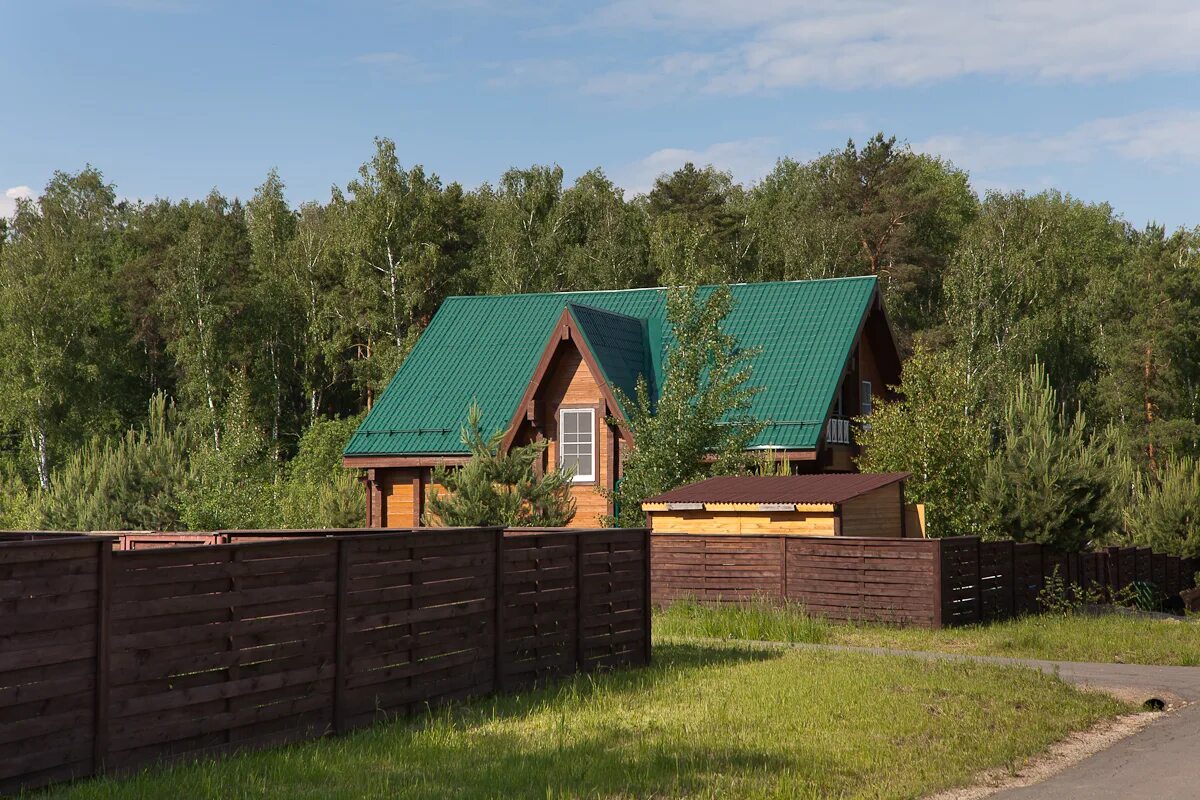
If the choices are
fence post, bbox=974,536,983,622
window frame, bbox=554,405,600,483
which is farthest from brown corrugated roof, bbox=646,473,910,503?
window frame, bbox=554,405,600,483

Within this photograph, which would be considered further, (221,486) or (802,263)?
(802,263)

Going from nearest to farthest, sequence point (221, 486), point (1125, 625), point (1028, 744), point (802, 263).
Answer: point (1028, 744) < point (1125, 625) < point (221, 486) < point (802, 263)

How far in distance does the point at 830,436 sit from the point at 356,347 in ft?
116

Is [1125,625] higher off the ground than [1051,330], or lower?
lower

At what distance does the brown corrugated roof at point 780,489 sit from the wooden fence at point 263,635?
8261mm

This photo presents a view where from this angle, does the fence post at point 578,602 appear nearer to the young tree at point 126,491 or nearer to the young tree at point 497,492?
the young tree at point 497,492

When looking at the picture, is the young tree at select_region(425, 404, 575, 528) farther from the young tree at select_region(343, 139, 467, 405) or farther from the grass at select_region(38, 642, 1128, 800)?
the young tree at select_region(343, 139, 467, 405)

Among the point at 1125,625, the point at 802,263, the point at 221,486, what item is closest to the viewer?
the point at 1125,625

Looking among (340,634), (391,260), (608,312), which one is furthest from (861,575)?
(391,260)

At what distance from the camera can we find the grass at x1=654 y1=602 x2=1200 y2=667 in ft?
60.1

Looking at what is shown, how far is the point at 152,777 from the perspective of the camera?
883 centimetres

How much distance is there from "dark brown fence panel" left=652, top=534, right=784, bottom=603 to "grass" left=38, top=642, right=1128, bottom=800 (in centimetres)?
670

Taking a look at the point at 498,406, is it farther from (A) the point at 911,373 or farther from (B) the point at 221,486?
(A) the point at 911,373

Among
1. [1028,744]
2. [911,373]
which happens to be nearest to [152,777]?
[1028,744]
